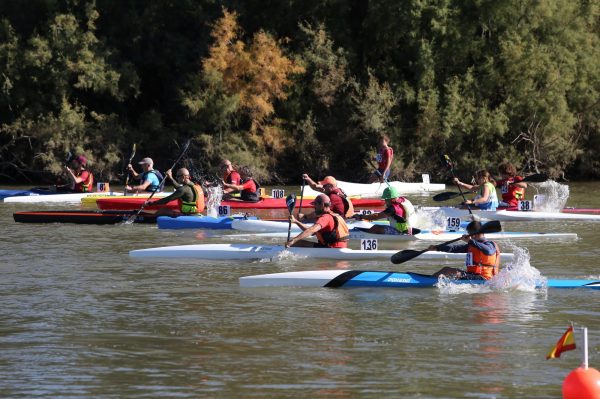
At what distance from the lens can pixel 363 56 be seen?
37812 mm

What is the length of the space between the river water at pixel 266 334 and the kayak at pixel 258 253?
140 millimetres

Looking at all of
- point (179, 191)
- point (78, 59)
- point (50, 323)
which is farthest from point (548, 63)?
point (50, 323)

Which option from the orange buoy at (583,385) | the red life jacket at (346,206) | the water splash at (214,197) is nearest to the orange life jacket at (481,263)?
the red life jacket at (346,206)

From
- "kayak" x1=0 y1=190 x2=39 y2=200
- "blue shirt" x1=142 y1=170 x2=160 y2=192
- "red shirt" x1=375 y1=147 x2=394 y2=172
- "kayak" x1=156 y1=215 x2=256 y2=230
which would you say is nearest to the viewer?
"kayak" x1=156 y1=215 x2=256 y2=230

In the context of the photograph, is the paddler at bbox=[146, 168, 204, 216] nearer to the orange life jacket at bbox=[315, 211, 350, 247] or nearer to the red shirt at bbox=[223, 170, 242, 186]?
the red shirt at bbox=[223, 170, 242, 186]

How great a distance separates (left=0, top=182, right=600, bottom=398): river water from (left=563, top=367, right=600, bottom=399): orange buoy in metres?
1.04

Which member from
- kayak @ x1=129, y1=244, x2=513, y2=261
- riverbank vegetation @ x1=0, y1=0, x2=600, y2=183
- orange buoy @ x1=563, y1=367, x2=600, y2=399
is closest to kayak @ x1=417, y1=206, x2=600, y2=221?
kayak @ x1=129, y1=244, x2=513, y2=261

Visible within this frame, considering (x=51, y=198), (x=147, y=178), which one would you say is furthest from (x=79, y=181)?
(x=147, y=178)

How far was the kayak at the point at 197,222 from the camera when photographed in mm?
20094

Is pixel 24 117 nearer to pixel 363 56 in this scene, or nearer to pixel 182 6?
pixel 182 6

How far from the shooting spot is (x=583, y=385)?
7.84 m

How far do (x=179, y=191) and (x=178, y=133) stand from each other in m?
16.2

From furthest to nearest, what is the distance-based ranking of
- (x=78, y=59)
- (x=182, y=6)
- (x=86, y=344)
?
(x=182, y=6)
(x=78, y=59)
(x=86, y=344)

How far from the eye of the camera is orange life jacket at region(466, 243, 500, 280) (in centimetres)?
1315
